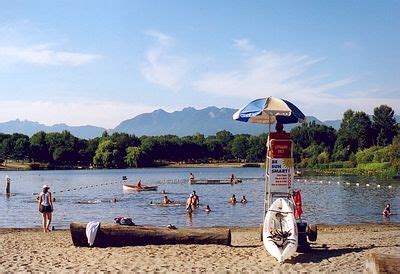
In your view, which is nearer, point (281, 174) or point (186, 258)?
point (186, 258)

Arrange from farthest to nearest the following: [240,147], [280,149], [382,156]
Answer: [240,147] < [382,156] < [280,149]

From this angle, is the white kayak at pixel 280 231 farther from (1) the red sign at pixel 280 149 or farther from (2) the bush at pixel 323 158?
(2) the bush at pixel 323 158

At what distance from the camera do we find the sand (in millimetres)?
12391

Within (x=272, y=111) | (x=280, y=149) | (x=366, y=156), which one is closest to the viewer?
(x=272, y=111)

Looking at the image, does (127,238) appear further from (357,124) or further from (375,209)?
(357,124)

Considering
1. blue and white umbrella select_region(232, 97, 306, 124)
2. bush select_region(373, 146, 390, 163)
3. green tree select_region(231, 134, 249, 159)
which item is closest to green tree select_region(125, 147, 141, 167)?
green tree select_region(231, 134, 249, 159)

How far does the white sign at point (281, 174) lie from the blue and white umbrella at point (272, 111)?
130cm

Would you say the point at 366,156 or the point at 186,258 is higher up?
the point at 366,156

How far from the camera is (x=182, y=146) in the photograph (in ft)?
575

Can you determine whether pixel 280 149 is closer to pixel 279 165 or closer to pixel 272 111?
pixel 279 165

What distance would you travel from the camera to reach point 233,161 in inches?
7416

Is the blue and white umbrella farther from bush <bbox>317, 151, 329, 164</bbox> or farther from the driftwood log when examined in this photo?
bush <bbox>317, 151, 329, 164</bbox>

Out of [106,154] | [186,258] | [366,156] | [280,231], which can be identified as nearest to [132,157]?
[106,154]

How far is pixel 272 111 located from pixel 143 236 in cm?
541
